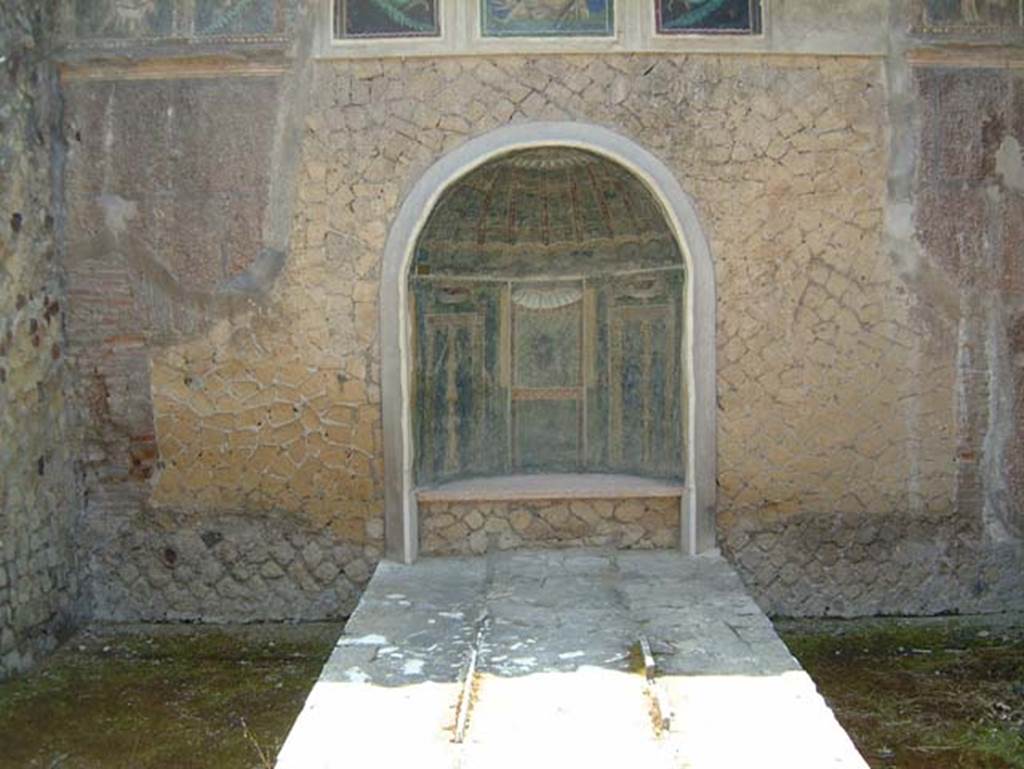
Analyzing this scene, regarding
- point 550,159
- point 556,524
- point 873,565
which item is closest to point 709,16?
point 550,159

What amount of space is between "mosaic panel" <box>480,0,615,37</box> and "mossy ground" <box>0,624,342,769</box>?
3126 mm

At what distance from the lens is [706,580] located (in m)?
5.01

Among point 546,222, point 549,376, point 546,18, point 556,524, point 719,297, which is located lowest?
point 556,524

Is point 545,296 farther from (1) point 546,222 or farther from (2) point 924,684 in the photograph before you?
(2) point 924,684

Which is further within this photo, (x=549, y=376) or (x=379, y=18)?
(x=549, y=376)

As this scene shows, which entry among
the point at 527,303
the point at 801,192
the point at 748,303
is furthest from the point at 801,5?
the point at 527,303

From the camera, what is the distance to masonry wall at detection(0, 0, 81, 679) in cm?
488

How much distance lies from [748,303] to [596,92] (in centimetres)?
129

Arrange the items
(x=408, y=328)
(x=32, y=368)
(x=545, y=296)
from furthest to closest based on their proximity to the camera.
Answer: (x=545, y=296)
(x=408, y=328)
(x=32, y=368)

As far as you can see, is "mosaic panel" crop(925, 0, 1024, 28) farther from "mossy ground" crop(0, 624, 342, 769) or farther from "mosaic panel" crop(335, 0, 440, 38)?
"mossy ground" crop(0, 624, 342, 769)

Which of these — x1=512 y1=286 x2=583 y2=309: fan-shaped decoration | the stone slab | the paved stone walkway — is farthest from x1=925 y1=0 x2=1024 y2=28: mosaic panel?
the paved stone walkway

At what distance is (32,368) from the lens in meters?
5.13

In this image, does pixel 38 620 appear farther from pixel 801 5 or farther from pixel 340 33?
pixel 801 5

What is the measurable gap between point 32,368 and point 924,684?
14.2ft
